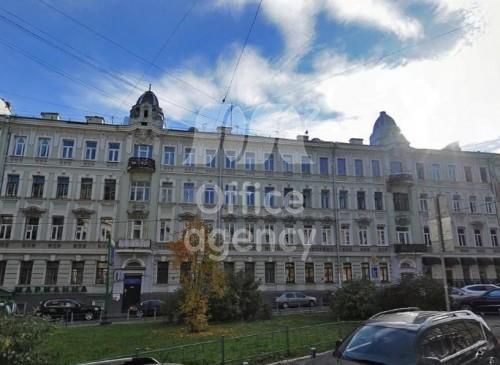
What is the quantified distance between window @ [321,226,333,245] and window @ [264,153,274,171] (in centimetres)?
778

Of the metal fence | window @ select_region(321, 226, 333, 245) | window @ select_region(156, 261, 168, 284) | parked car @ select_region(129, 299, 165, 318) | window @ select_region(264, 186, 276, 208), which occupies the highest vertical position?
window @ select_region(264, 186, 276, 208)

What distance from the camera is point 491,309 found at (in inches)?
758

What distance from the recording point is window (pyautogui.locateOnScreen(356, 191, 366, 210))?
37169mm

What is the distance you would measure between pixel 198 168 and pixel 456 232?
2727 cm

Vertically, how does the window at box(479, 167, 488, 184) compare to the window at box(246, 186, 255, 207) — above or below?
above

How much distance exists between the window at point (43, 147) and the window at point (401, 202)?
33190mm

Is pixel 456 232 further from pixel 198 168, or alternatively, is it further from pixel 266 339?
pixel 266 339

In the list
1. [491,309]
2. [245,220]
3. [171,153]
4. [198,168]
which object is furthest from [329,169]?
[491,309]

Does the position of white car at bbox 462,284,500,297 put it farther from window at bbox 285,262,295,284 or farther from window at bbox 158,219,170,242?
window at bbox 158,219,170,242

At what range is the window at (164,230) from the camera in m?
32.1

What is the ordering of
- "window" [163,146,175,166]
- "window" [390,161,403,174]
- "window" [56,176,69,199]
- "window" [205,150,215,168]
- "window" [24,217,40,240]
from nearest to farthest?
"window" [24,217,40,240]
"window" [56,176,69,199]
"window" [163,146,175,166]
"window" [205,150,215,168]
"window" [390,161,403,174]

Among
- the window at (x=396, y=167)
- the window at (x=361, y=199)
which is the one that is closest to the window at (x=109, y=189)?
the window at (x=361, y=199)

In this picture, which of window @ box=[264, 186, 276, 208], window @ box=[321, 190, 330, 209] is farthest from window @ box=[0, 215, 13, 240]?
window @ box=[321, 190, 330, 209]

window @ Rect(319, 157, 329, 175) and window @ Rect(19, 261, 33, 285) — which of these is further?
window @ Rect(319, 157, 329, 175)
